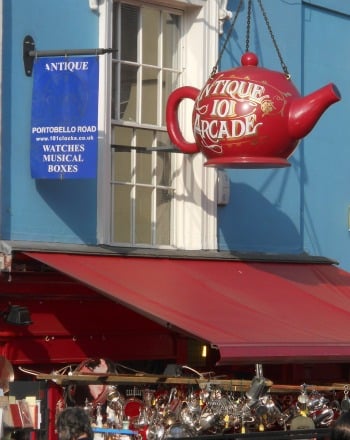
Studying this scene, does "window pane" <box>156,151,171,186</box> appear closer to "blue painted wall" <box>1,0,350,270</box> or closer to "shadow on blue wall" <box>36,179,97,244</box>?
"blue painted wall" <box>1,0,350,270</box>

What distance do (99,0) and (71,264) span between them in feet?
8.08

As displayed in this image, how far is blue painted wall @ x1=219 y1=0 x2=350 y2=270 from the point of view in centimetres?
1212

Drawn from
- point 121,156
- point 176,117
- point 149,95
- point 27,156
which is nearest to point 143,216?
point 121,156

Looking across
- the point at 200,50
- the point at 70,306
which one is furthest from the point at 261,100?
the point at 70,306

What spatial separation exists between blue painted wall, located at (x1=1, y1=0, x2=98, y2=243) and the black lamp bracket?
42mm

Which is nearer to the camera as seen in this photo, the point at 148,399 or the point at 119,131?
the point at 148,399

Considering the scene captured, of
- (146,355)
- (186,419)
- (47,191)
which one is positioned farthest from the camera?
(146,355)

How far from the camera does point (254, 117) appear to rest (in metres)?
10.4

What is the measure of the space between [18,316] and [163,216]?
2.28 m

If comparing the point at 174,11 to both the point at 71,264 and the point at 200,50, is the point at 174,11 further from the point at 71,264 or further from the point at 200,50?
the point at 71,264

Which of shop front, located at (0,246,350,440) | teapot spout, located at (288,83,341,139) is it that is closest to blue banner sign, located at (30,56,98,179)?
shop front, located at (0,246,350,440)

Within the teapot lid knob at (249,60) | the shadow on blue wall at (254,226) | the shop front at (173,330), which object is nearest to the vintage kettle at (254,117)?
the teapot lid knob at (249,60)

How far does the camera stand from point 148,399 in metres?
9.86

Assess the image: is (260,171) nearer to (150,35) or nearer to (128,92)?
(128,92)
